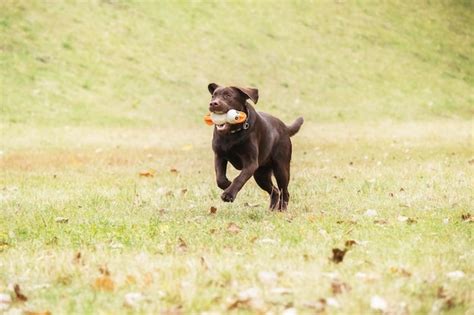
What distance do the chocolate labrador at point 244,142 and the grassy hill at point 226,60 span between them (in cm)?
1302

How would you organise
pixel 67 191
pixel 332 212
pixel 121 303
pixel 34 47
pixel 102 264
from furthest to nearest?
pixel 34 47
pixel 67 191
pixel 332 212
pixel 102 264
pixel 121 303

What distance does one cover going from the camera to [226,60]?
90.3 ft

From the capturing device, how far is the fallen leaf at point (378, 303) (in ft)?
13.4

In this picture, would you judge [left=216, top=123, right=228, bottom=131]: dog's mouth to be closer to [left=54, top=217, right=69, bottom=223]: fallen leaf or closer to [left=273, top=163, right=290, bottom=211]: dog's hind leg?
[left=273, top=163, right=290, bottom=211]: dog's hind leg

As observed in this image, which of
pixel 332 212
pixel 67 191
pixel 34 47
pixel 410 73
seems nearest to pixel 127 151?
pixel 67 191

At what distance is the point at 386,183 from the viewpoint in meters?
10.1

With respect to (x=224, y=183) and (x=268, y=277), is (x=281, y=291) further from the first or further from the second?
(x=224, y=183)

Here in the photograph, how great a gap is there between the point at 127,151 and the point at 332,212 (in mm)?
8330

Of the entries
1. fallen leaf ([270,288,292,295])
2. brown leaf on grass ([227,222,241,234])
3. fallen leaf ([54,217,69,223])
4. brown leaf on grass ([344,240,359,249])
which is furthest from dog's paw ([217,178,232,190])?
Answer: fallen leaf ([270,288,292,295])

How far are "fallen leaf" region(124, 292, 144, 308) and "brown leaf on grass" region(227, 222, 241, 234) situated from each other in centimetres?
222

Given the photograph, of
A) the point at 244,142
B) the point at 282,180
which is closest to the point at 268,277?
the point at 244,142

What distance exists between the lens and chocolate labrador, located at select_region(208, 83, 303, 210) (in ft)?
24.1

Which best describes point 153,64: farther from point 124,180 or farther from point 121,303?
point 121,303

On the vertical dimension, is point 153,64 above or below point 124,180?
below
